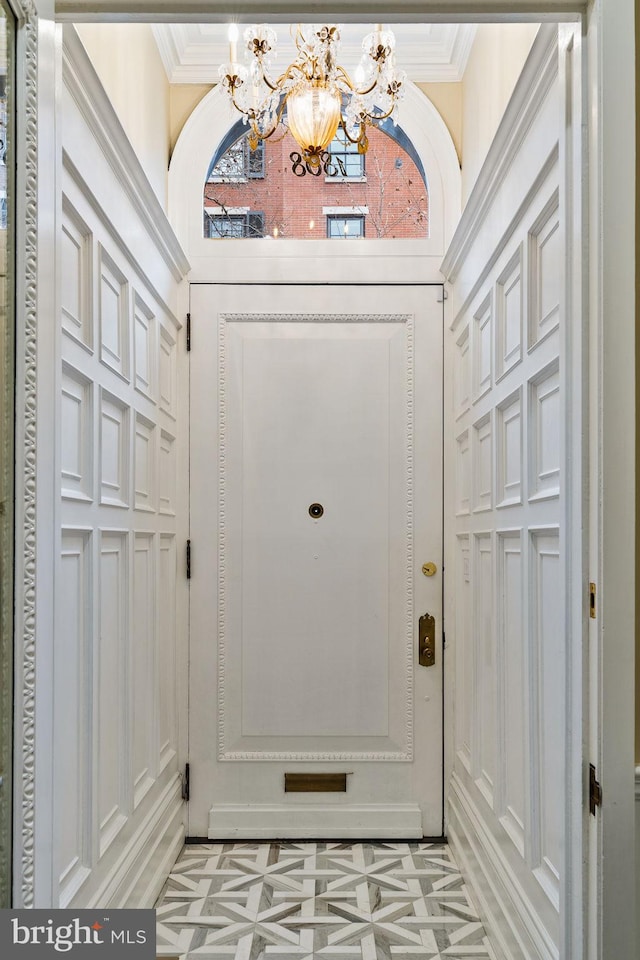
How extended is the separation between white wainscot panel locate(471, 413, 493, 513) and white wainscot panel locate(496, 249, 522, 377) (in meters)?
0.24

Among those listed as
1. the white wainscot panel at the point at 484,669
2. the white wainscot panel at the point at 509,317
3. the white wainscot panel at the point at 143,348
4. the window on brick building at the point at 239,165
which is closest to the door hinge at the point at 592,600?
the white wainscot panel at the point at 509,317

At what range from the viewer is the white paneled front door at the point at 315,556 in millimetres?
3242

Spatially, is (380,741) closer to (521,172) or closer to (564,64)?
(521,172)

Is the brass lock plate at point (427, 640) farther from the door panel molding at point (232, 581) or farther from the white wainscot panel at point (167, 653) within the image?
the white wainscot panel at point (167, 653)

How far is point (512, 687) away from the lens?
2.29 m

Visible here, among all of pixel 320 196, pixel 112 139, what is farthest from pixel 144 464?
pixel 320 196

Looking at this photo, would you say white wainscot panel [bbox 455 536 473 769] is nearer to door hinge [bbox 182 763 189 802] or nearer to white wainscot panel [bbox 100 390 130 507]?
door hinge [bbox 182 763 189 802]

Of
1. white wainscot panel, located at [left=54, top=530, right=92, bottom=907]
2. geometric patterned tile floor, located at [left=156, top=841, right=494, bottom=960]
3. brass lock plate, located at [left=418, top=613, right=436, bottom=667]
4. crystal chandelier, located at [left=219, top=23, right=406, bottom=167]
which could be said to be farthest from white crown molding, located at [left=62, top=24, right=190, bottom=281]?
geometric patterned tile floor, located at [left=156, top=841, right=494, bottom=960]

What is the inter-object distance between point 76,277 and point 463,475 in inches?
62.9

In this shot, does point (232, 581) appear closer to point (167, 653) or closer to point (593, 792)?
point (167, 653)

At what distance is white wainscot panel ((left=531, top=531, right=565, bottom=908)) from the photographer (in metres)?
1.82

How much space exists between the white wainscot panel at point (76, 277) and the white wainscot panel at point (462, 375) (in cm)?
139

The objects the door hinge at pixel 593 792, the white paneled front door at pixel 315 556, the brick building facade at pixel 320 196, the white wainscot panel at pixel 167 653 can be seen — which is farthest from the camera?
the brick building facade at pixel 320 196

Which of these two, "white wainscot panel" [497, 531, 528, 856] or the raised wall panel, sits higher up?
the raised wall panel
